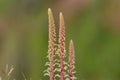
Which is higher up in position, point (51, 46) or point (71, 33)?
point (71, 33)

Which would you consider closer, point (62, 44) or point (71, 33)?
point (62, 44)

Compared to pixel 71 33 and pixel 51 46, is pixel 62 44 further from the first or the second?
pixel 71 33

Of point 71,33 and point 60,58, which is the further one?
point 71,33

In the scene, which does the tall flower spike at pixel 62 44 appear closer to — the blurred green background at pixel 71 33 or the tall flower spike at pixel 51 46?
the tall flower spike at pixel 51 46

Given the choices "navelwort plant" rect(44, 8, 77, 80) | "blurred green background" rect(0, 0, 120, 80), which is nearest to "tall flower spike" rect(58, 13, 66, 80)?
"navelwort plant" rect(44, 8, 77, 80)

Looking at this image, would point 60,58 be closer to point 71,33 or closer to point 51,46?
point 51,46

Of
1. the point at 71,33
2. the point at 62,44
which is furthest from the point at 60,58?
the point at 71,33

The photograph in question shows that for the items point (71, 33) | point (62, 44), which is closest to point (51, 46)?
point (62, 44)

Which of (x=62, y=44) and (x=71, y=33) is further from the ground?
(x=71, y=33)
